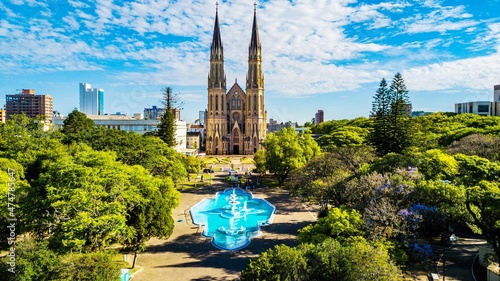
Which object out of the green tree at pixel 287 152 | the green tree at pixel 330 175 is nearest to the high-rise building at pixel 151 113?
the green tree at pixel 287 152

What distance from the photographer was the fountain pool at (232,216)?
1798 centimetres

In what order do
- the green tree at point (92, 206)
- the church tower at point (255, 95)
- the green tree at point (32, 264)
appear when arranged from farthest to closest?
the church tower at point (255, 95) → the green tree at point (92, 206) → the green tree at point (32, 264)

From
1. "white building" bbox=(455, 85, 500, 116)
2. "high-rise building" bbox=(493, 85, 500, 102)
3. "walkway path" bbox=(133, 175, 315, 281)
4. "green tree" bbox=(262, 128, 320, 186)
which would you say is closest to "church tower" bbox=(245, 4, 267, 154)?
"green tree" bbox=(262, 128, 320, 186)

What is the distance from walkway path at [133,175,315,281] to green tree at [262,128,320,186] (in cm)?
767

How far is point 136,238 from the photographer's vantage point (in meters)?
14.0

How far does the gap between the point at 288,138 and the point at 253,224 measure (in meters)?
11.9

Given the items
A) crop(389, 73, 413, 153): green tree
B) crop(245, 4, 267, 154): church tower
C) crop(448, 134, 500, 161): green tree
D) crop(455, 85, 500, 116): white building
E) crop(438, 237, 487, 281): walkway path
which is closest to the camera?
crop(438, 237, 487, 281): walkway path

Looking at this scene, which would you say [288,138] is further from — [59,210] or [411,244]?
[59,210]

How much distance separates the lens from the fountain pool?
17984mm

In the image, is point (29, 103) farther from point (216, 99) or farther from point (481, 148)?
point (481, 148)

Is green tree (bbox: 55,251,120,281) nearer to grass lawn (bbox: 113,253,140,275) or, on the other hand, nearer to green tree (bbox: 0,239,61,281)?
green tree (bbox: 0,239,61,281)

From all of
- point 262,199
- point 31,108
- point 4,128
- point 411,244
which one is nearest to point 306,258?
point 411,244

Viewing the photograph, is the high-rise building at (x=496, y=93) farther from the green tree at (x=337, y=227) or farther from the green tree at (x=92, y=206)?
the green tree at (x=92, y=206)

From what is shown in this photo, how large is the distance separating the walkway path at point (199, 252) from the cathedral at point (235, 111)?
38.2m
